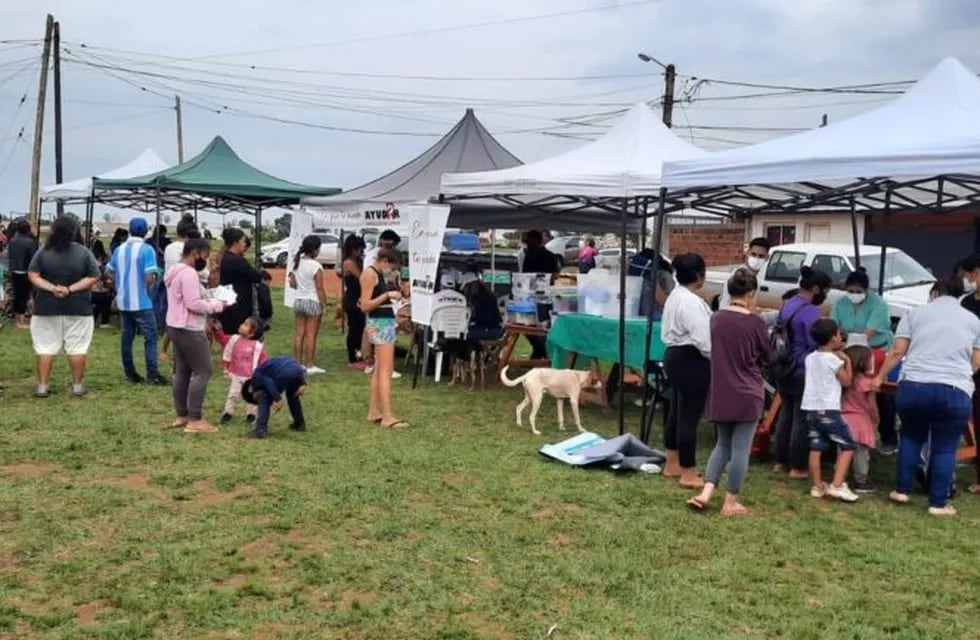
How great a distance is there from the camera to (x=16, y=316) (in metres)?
13.7

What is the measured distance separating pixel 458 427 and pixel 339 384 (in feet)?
7.55

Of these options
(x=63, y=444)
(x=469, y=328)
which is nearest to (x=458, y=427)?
(x=469, y=328)

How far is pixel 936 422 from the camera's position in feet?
17.6

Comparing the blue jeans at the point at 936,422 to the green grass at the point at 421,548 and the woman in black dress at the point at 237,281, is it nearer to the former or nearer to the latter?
the green grass at the point at 421,548

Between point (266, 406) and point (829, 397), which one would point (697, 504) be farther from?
point (266, 406)

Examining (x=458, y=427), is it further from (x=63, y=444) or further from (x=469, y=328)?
(x=63, y=444)

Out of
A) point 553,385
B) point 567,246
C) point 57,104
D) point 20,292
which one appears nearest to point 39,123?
point 57,104

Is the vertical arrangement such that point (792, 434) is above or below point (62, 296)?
below

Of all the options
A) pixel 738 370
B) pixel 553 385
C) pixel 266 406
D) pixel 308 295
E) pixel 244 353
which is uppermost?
pixel 308 295

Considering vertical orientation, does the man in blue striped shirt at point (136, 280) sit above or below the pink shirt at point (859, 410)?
above

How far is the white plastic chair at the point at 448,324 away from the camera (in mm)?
9344

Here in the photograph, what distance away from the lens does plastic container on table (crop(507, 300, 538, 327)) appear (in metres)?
9.20

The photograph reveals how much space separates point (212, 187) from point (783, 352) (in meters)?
9.18

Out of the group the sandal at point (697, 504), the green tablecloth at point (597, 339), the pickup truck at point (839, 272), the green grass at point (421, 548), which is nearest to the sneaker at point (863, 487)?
the green grass at point (421, 548)
